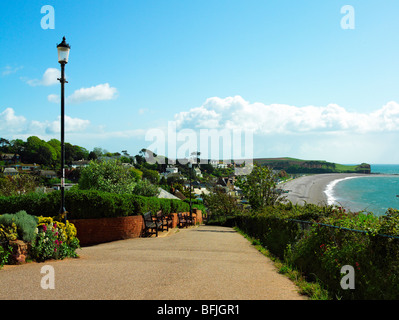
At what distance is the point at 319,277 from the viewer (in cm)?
650

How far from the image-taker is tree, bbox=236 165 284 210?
28312 millimetres

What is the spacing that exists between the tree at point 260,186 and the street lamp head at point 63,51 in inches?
808

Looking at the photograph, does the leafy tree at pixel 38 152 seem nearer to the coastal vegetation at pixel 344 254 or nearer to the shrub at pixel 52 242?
the shrub at pixel 52 242

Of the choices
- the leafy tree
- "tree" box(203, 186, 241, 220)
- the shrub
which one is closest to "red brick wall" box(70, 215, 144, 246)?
the shrub

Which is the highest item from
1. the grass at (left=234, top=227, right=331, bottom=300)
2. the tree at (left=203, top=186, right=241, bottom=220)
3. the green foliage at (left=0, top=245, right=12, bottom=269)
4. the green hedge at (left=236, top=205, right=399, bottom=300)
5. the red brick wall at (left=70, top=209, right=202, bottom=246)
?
the green hedge at (left=236, top=205, right=399, bottom=300)

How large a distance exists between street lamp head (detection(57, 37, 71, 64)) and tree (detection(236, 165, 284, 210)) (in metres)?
20.5

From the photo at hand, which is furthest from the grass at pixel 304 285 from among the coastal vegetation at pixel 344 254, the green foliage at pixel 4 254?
the green foliage at pixel 4 254

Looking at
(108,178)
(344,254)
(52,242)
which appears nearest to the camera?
(344,254)

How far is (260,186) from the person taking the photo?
28.6 meters

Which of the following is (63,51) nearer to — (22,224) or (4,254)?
(22,224)

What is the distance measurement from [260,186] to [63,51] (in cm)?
2128

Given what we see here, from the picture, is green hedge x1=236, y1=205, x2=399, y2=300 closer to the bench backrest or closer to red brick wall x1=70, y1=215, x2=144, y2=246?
red brick wall x1=70, y1=215, x2=144, y2=246

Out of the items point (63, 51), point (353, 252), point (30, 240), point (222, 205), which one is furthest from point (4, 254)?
point (222, 205)
